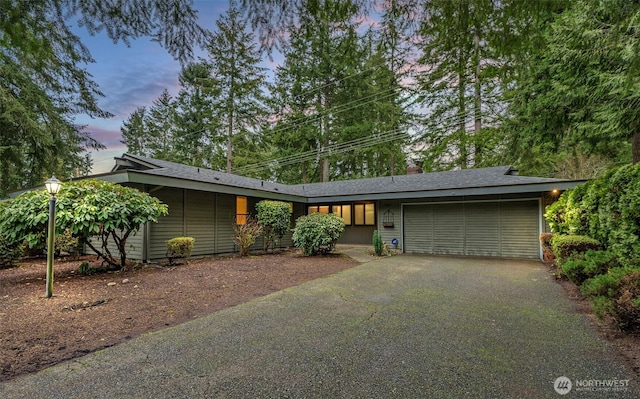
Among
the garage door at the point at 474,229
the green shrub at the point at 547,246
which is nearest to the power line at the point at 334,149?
the garage door at the point at 474,229

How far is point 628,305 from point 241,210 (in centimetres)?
1013

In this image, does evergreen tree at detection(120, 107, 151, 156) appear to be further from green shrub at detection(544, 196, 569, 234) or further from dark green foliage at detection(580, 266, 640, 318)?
dark green foliage at detection(580, 266, 640, 318)

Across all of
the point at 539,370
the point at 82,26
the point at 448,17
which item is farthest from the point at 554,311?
the point at 82,26

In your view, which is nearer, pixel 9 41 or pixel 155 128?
pixel 9 41

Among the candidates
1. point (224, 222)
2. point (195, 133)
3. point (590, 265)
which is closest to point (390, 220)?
point (224, 222)

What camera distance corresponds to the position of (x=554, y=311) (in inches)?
163

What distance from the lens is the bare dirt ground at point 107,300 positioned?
9.95 feet

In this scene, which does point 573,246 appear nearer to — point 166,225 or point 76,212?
point 76,212

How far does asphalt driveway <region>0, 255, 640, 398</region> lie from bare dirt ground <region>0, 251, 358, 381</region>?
399mm

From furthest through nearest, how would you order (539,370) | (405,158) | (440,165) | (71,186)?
(405,158), (440,165), (71,186), (539,370)

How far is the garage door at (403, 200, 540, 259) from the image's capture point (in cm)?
976

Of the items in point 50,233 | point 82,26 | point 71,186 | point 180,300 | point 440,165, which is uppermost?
point 440,165

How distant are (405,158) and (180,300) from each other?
65.9 ft

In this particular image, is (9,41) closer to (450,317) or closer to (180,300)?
(180,300)
